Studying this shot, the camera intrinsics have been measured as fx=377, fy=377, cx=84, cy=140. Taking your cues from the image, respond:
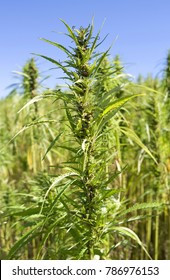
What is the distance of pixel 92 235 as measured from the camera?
139 cm

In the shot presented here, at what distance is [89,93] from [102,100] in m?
0.12

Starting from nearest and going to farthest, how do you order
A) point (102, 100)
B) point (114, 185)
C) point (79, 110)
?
point (102, 100) < point (79, 110) < point (114, 185)

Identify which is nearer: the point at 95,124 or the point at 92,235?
the point at 95,124

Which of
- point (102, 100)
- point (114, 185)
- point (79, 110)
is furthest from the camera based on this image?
point (114, 185)
